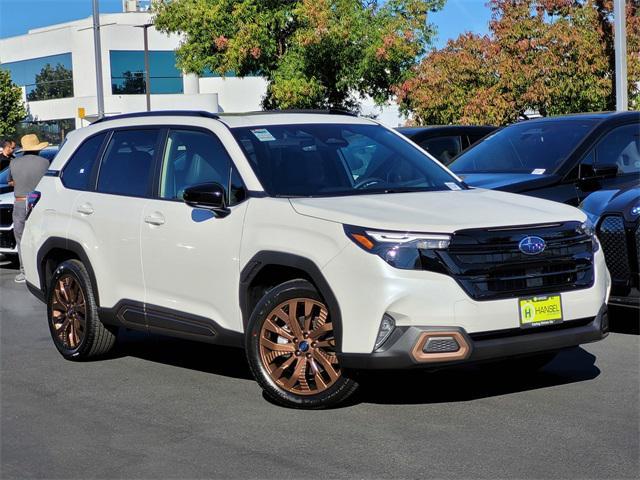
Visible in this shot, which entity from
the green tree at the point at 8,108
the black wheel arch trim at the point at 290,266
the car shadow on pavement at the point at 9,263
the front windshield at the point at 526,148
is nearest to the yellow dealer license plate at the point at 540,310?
the black wheel arch trim at the point at 290,266

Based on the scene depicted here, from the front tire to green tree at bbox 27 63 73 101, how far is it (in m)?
61.2

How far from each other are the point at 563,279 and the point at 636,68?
957 inches

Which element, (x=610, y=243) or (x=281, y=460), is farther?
(x=610, y=243)

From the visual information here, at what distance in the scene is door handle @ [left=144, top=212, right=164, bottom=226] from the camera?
7105mm

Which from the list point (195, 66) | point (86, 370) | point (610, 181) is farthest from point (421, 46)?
point (86, 370)

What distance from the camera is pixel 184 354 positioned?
27.3ft

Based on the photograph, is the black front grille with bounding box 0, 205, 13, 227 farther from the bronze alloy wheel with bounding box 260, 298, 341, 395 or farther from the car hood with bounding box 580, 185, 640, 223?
the bronze alloy wheel with bounding box 260, 298, 341, 395

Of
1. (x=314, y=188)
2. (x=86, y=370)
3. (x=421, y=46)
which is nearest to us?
(x=314, y=188)

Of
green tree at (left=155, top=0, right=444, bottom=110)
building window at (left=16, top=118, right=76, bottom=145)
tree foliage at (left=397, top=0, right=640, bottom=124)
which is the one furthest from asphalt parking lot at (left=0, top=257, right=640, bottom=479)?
building window at (left=16, top=118, right=76, bottom=145)

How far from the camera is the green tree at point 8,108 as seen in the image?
6494 cm

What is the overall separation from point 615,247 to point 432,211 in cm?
259

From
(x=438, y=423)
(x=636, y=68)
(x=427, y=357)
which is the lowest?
(x=438, y=423)

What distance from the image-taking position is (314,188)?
6.70 metres

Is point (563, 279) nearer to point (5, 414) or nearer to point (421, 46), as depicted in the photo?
point (5, 414)
